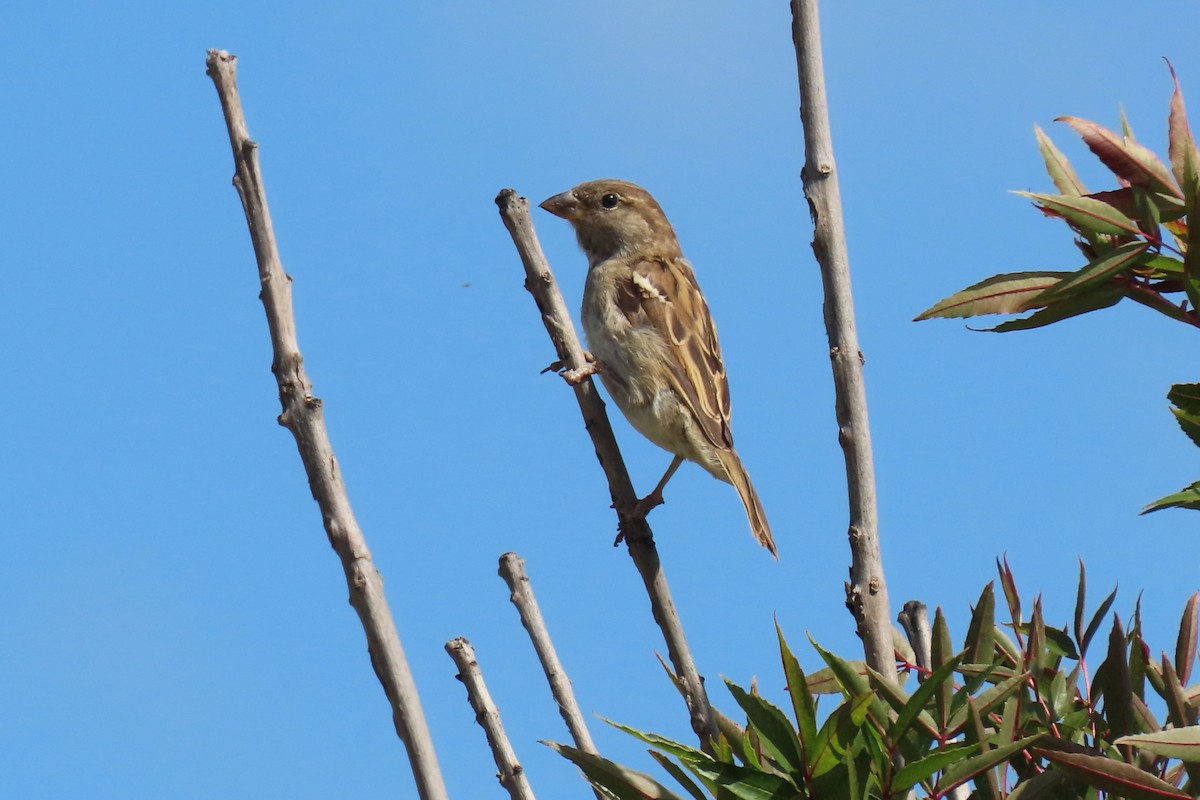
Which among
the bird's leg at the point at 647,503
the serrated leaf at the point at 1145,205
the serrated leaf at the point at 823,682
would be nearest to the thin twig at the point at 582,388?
the bird's leg at the point at 647,503

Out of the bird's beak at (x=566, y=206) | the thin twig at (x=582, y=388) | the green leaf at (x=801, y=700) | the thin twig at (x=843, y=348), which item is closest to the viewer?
the green leaf at (x=801, y=700)

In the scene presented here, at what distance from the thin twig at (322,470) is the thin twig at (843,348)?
0.78m

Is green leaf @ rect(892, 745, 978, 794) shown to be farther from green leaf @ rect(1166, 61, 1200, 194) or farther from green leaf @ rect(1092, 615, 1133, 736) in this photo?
green leaf @ rect(1166, 61, 1200, 194)

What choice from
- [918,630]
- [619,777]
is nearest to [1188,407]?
[918,630]

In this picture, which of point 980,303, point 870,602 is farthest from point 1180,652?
point 980,303

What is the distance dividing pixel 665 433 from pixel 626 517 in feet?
6.66

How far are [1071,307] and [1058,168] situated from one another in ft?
0.83

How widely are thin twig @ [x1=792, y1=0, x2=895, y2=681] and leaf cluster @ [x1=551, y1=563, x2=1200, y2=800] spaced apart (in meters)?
0.16

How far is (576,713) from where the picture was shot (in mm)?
2426

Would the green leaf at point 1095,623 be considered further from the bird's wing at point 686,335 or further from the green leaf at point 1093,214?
the bird's wing at point 686,335

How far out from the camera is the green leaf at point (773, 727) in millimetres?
1796

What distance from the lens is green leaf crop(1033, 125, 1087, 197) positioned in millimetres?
2174

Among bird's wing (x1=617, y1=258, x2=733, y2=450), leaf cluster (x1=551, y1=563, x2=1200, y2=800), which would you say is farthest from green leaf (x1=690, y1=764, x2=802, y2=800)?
bird's wing (x1=617, y1=258, x2=733, y2=450)

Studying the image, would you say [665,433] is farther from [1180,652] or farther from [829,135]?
[1180,652]
